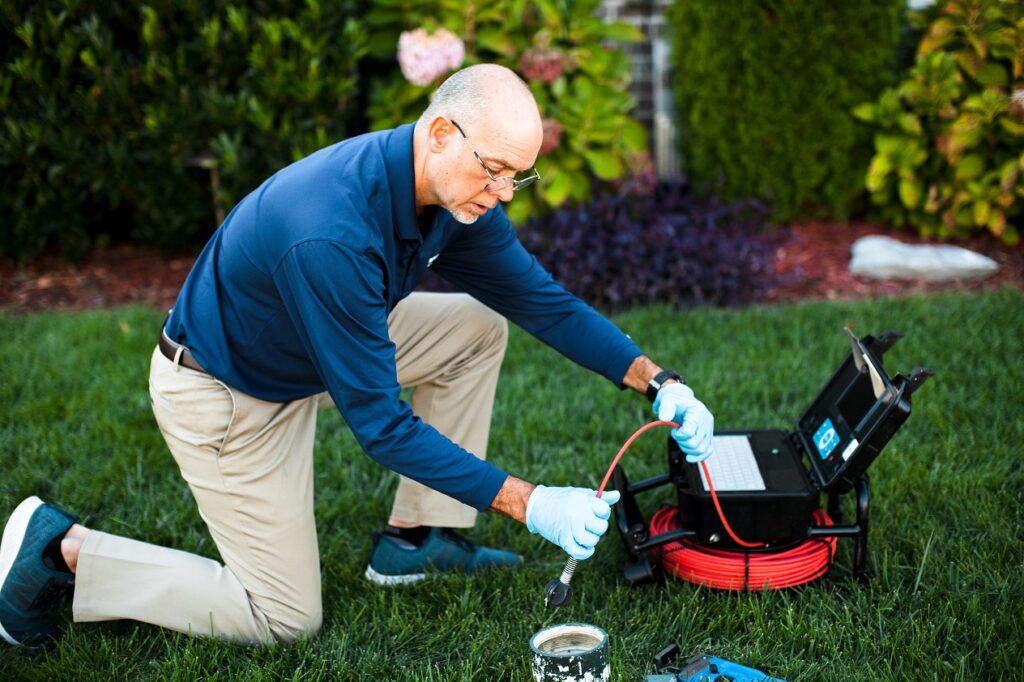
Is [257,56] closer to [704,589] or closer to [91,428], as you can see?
[91,428]

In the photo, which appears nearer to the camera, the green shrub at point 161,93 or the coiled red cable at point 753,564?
the coiled red cable at point 753,564

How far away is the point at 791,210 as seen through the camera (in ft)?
19.9

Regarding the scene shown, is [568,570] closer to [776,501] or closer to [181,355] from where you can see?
[776,501]

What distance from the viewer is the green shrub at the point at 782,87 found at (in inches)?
224

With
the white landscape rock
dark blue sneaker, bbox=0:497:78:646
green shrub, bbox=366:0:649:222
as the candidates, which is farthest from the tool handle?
the white landscape rock

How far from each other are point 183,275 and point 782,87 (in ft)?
12.2

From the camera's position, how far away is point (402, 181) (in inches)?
93.3

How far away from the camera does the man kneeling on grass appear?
2250mm

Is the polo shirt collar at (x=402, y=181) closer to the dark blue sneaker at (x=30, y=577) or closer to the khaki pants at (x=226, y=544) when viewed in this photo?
the khaki pants at (x=226, y=544)

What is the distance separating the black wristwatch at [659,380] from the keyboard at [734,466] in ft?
0.81

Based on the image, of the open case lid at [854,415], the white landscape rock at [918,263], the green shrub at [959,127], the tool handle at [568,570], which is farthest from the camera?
the white landscape rock at [918,263]

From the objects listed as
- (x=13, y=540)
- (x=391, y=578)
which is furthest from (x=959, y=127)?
(x=13, y=540)

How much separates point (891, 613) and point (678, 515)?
615 millimetres

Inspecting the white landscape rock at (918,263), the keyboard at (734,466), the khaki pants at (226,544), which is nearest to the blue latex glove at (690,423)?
the keyboard at (734,466)
